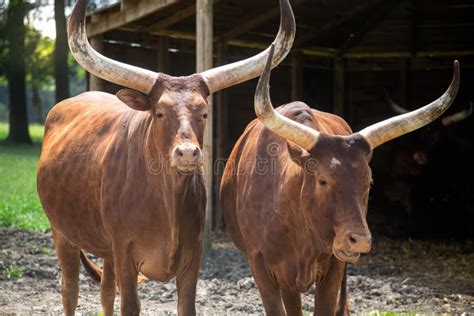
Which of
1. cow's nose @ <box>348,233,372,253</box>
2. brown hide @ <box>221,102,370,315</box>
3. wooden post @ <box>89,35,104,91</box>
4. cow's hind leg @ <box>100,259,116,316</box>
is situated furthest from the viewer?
wooden post @ <box>89,35,104,91</box>

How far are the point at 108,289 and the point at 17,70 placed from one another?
19.8m

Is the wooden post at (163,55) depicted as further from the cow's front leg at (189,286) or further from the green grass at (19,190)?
the cow's front leg at (189,286)

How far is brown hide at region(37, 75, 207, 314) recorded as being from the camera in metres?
5.21

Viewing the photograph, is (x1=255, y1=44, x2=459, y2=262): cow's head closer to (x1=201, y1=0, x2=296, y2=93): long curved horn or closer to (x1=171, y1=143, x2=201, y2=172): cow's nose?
(x1=171, y1=143, x2=201, y2=172): cow's nose

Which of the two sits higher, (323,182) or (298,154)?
(298,154)

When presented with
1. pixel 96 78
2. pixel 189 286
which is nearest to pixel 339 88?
pixel 96 78

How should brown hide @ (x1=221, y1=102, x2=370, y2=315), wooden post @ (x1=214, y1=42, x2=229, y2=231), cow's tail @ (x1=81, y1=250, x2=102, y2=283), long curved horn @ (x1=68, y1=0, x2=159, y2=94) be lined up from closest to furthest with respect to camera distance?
brown hide @ (x1=221, y1=102, x2=370, y2=315) < long curved horn @ (x1=68, y1=0, x2=159, y2=94) < cow's tail @ (x1=81, y1=250, x2=102, y2=283) < wooden post @ (x1=214, y1=42, x2=229, y2=231)

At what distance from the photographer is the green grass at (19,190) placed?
12164mm

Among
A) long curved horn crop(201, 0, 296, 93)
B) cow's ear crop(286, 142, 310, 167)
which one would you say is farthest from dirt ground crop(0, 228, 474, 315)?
cow's ear crop(286, 142, 310, 167)

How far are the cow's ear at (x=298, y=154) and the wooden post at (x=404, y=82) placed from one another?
26.7 ft

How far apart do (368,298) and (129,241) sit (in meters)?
3.00

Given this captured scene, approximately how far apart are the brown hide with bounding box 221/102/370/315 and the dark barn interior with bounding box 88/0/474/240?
4820mm

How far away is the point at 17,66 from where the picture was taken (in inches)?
981

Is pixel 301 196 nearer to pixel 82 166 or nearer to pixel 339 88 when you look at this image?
pixel 82 166
